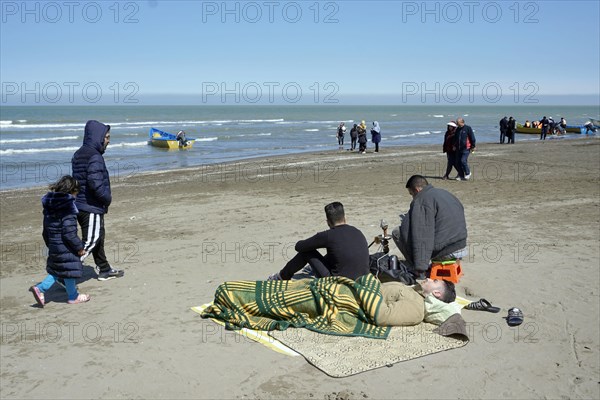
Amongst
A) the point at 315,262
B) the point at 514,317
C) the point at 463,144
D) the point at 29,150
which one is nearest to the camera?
the point at 514,317

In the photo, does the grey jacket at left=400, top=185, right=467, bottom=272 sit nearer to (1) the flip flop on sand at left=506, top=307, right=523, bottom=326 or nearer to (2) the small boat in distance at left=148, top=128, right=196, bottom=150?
(1) the flip flop on sand at left=506, top=307, right=523, bottom=326

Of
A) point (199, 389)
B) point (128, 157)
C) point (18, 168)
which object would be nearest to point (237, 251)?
point (199, 389)

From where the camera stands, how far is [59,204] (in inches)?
243

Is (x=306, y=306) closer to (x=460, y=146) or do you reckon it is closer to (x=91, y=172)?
(x=91, y=172)

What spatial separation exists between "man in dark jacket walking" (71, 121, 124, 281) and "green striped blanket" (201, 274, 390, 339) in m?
1.97

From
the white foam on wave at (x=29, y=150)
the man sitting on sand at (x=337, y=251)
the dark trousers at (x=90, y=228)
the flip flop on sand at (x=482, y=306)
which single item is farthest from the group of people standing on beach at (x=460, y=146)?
the white foam on wave at (x=29, y=150)

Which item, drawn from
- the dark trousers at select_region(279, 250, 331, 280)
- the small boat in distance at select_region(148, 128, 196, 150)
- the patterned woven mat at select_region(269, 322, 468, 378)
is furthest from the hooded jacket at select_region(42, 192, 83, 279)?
the small boat in distance at select_region(148, 128, 196, 150)

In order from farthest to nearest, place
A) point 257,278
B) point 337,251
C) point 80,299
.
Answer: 1. point 257,278
2. point 80,299
3. point 337,251

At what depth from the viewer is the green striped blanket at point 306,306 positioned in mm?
5398

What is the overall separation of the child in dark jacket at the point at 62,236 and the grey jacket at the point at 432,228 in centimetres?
357

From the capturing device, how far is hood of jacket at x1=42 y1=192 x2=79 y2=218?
6152 mm

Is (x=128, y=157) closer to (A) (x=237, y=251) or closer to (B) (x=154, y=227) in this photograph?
(B) (x=154, y=227)

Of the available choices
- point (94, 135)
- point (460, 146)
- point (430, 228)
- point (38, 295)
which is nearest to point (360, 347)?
point (430, 228)

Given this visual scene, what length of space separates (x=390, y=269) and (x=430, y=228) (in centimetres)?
68
